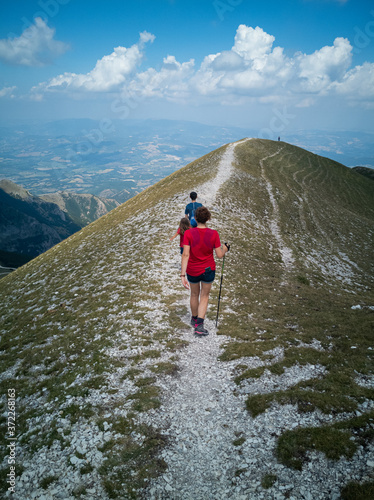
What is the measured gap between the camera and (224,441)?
316 inches

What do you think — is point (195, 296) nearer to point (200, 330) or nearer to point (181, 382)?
point (200, 330)

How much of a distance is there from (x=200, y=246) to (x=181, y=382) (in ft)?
19.0

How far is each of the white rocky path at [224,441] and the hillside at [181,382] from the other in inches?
1.5

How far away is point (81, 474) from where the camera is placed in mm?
7262

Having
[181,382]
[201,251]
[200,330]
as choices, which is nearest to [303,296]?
[200,330]

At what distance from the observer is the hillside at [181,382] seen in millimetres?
6961

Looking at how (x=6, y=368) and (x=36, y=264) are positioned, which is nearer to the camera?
(x=6, y=368)

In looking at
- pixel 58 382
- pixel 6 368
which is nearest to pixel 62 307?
pixel 6 368

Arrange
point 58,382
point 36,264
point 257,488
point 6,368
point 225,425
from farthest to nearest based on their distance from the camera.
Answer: point 36,264, point 6,368, point 58,382, point 225,425, point 257,488

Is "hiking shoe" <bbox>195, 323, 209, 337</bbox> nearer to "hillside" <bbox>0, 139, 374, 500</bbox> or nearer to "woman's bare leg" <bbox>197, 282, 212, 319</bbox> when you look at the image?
"hillside" <bbox>0, 139, 374, 500</bbox>

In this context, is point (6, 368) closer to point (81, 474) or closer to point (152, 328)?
point (152, 328)

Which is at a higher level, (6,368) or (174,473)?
(174,473)

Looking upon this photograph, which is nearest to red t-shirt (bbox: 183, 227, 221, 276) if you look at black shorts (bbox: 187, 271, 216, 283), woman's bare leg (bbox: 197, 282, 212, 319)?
black shorts (bbox: 187, 271, 216, 283)

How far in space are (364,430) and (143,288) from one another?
14172mm
